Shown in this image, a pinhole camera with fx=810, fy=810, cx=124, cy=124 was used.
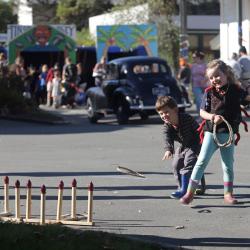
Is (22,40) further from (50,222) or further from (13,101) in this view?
(50,222)

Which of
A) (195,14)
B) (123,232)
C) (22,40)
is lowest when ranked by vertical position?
(123,232)

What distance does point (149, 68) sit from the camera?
23062 mm

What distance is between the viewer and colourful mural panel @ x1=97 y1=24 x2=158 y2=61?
32.7 metres

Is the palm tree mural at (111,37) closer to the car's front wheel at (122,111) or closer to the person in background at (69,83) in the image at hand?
the person in background at (69,83)

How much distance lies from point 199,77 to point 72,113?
6542 mm

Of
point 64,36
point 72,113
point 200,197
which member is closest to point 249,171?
point 200,197

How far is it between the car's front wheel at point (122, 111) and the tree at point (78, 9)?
146ft

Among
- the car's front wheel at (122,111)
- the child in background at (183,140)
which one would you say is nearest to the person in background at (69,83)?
the car's front wheel at (122,111)

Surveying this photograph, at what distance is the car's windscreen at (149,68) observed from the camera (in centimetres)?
2281

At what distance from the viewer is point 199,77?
22969 mm

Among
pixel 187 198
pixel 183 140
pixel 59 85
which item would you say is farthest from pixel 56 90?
pixel 187 198

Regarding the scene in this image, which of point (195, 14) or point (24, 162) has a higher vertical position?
point (195, 14)

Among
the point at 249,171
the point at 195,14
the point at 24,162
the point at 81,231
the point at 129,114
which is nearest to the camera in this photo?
the point at 81,231

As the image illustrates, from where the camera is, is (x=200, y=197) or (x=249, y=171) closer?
(x=200, y=197)
